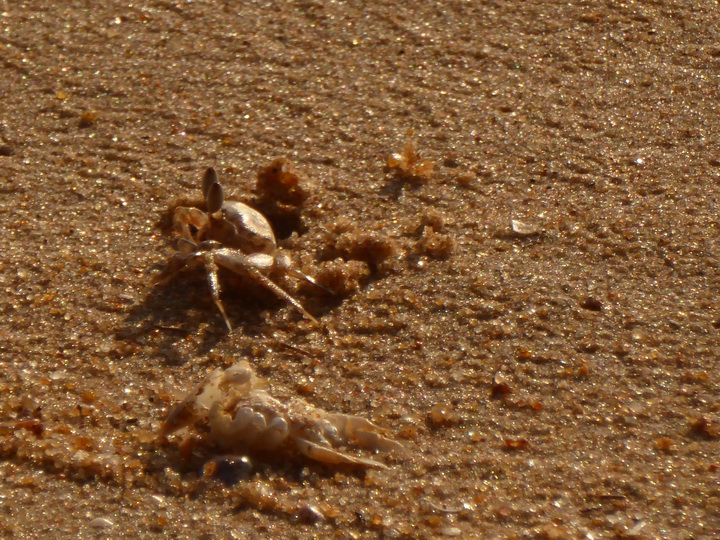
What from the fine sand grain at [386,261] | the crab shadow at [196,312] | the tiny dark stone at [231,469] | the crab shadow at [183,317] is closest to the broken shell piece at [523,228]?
the fine sand grain at [386,261]

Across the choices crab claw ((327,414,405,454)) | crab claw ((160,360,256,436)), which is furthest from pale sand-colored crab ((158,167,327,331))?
crab claw ((327,414,405,454))

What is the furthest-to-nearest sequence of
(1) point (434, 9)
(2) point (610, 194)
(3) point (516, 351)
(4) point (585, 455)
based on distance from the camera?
(1) point (434, 9), (2) point (610, 194), (3) point (516, 351), (4) point (585, 455)

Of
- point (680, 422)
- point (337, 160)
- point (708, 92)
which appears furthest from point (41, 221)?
point (708, 92)

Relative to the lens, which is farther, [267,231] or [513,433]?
[267,231]

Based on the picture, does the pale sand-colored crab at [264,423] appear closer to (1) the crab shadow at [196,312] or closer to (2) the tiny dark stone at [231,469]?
(2) the tiny dark stone at [231,469]

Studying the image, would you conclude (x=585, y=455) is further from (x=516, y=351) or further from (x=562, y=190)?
(x=562, y=190)

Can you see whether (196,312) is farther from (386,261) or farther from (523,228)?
(523,228)
